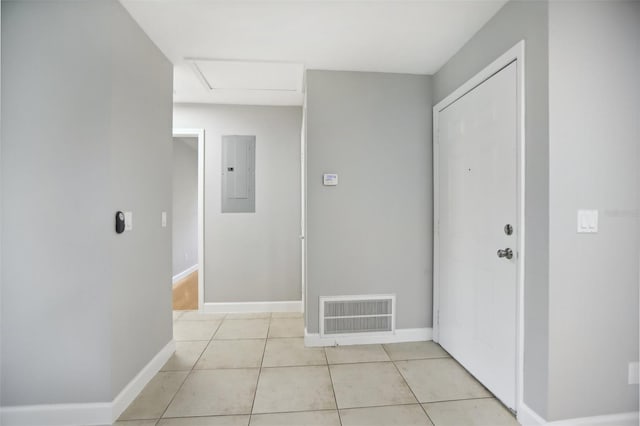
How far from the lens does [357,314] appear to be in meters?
2.50

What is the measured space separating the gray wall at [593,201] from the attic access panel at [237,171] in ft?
9.30

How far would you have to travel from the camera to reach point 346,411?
1650 millimetres

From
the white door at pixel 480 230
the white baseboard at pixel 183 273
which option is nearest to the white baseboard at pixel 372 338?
the white door at pixel 480 230

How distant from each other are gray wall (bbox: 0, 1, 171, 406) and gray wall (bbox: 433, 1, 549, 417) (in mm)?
2332

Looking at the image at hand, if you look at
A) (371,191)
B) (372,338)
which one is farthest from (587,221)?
(372,338)

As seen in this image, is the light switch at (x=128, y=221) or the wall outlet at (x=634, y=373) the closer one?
the wall outlet at (x=634, y=373)

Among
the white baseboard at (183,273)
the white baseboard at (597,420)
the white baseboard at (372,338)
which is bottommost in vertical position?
the white baseboard at (183,273)

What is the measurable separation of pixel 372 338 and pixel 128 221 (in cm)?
214

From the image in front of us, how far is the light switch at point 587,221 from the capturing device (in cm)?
140

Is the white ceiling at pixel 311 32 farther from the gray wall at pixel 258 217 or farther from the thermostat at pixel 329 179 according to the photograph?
the thermostat at pixel 329 179

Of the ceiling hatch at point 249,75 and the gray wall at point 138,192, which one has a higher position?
the ceiling hatch at point 249,75

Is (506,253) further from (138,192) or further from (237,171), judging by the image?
(237,171)

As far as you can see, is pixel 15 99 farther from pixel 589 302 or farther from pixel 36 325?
pixel 589 302

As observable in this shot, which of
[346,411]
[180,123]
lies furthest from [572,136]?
[180,123]
